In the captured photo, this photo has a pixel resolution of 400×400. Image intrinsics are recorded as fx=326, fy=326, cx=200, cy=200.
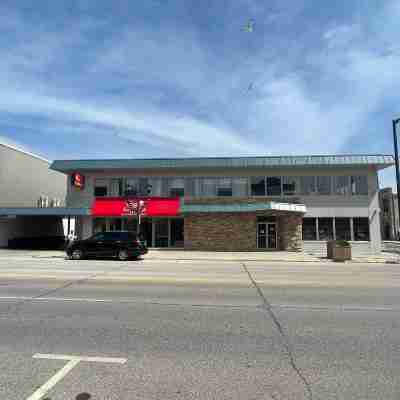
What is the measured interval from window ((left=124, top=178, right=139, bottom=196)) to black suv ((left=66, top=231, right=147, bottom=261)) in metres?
8.25

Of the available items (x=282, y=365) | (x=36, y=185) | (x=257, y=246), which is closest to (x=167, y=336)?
(x=282, y=365)

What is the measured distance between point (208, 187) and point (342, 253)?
449 inches

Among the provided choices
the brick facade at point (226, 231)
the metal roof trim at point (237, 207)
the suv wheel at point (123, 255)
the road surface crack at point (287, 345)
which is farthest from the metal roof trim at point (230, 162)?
the road surface crack at point (287, 345)

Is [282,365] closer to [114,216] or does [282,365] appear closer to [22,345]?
[22,345]

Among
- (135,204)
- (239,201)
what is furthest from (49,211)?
(239,201)

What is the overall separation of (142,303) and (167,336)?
7.97 ft

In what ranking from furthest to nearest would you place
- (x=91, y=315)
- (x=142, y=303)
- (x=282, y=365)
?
1. (x=142, y=303)
2. (x=91, y=315)
3. (x=282, y=365)

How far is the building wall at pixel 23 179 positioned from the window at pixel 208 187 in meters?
18.6

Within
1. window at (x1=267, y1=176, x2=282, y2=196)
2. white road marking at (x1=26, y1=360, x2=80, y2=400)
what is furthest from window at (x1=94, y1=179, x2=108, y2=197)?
white road marking at (x1=26, y1=360, x2=80, y2=400)

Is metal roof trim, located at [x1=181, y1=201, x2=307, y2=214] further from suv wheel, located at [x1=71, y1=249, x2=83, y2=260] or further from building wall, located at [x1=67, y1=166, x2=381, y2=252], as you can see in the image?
suv wheel, located at [x1=71, y1=249, x2=83, y2=260]

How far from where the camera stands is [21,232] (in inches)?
1204

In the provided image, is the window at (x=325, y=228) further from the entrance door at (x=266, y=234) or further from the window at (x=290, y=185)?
the entrance door at (x=266, y=234)

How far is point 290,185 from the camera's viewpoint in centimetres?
2634

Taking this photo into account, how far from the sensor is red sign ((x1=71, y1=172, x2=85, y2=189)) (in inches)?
1032
